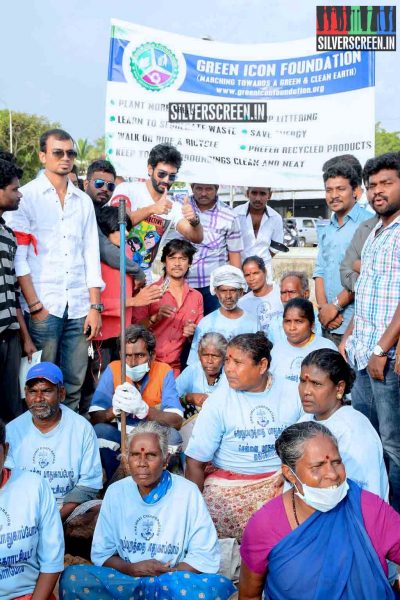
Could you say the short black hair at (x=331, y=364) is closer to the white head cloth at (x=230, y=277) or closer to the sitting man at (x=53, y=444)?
the sitting man at (x=53, y=444)

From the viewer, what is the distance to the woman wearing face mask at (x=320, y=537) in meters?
2.71

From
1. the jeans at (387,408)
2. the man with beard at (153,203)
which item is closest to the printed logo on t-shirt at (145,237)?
the man with beard at (153,203)

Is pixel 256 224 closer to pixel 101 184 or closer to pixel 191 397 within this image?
pixel 101 184

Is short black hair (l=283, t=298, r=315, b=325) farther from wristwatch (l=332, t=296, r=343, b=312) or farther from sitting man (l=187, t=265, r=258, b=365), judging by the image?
sitting man (l=187, t=265, r=258, b=365)

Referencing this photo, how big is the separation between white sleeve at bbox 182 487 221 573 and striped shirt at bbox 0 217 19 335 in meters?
1.71

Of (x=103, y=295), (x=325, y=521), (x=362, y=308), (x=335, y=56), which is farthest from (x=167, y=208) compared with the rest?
(x=325, y=521)

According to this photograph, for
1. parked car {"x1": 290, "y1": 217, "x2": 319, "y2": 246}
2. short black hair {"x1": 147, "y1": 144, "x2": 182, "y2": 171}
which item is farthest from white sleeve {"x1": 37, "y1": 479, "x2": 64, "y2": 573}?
parked car {"x1": 290, "y1": 217, "x2": 319, "y2": 246}

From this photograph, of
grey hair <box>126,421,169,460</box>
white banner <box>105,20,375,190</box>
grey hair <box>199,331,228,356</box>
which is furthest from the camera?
white banner <box>105,20,375,190</box>

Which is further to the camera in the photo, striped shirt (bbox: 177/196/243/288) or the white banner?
the white banner

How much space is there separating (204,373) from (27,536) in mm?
2375

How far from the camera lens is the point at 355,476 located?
335 centimetres

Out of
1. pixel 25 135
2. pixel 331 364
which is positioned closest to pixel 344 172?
pixel 331 364

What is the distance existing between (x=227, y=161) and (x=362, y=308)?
2.73 m

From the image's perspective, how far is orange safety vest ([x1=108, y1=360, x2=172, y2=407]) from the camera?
15.7 feet
